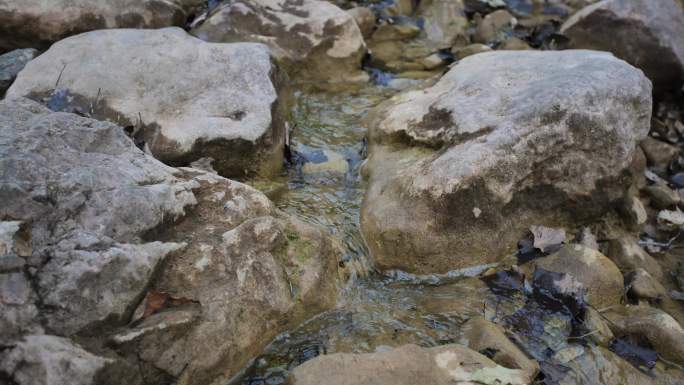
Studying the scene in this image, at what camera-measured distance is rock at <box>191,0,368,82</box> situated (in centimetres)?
565

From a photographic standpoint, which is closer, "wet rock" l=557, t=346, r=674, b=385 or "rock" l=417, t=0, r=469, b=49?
"wet rock" l=557, t=346, r=674, b=385

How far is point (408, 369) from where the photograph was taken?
266 cm

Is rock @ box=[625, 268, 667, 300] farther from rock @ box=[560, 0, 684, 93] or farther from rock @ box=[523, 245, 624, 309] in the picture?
rock @ box=[560, 0, 684, 93]

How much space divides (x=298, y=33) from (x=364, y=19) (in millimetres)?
1148

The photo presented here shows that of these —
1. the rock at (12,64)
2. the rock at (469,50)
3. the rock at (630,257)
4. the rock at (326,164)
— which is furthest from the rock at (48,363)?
the rock at (469,50)

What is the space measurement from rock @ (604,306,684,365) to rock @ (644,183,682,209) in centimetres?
147

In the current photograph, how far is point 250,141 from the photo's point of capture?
4.01m

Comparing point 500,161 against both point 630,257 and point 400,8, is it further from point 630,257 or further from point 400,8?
point 400,8

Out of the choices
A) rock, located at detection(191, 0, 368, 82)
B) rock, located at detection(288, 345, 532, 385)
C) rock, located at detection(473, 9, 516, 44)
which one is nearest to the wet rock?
rock, located at detection(288, 345, 532, 385)

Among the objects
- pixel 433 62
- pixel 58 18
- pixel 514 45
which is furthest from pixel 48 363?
pixel 514 45

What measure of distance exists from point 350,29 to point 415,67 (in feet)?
2.59

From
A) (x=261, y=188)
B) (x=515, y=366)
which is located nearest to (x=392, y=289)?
(x=515, y=366)

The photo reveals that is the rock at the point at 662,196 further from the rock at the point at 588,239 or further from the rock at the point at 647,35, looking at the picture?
the rock at the point at 647,35

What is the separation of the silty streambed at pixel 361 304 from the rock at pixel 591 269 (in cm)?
24
